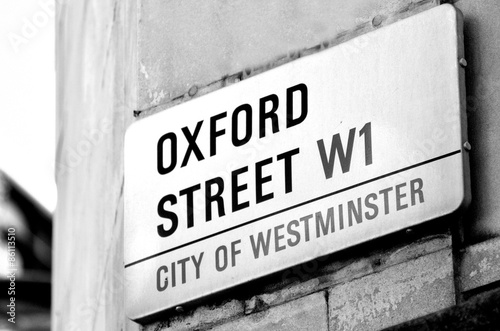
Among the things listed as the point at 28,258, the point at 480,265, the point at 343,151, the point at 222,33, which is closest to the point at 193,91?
the point at 222,33

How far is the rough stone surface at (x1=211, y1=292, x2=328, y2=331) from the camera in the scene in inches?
161

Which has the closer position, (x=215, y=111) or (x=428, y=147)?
(x=428, y=147)

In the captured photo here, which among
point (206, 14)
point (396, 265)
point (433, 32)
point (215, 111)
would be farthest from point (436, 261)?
point (206, 14)

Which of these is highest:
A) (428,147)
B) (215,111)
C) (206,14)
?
(206,14)

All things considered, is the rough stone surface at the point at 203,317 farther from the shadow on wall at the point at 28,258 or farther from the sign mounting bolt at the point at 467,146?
the shadow on wall at the point at 28,258

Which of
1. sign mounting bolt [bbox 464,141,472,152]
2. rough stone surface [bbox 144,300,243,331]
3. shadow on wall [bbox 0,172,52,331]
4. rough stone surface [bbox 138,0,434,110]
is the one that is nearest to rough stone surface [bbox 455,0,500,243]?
sign mounting bolt [bbox 464,141,472,152]

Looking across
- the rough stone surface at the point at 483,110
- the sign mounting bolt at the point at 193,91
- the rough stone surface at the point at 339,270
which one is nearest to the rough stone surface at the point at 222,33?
the sign mounting bolt at the point at 193,91

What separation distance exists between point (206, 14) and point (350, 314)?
1.37 meters

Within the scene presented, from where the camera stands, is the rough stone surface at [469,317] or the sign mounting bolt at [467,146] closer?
the rough stone surface at [469,317]

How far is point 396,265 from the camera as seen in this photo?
157 inches

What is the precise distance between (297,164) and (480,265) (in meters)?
0.73

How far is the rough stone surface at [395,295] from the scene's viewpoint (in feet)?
12.6

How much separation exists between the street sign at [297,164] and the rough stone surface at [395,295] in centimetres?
12

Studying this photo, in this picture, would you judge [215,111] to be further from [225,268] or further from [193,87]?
[225,268]
